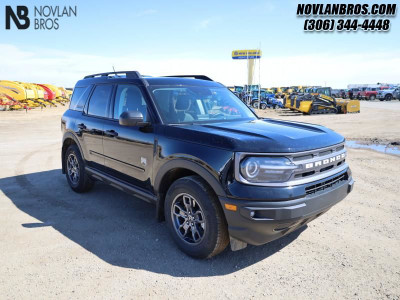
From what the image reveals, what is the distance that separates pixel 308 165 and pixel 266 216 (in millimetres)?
645

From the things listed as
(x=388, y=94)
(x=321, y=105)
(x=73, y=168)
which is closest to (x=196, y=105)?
(x=73, y=168)

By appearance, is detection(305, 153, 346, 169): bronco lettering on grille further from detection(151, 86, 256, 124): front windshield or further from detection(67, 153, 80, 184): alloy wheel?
detection(67, 153, 80, 184): alloy wheel

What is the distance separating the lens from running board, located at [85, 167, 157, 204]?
374 cm

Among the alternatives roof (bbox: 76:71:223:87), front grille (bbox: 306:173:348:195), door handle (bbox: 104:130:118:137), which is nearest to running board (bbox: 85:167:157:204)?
door handle (bbox: 104:130:118:137)

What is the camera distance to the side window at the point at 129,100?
3.88m

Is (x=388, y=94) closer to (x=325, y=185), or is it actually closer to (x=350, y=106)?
(x=350, y=106)

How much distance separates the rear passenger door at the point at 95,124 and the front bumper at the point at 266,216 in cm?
253

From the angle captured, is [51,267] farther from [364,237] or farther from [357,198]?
[357,198]

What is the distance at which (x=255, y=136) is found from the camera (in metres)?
2.96

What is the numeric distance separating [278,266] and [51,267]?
7.47 feet

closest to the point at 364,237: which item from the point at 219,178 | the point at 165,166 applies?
the point at 219,178

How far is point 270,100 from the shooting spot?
2962cm

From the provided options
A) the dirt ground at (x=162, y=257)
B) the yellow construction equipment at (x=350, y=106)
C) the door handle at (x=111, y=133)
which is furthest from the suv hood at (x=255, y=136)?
the yellow construction equipment at (x=350, y=106)

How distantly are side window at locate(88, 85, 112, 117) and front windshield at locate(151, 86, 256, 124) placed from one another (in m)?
1.08
